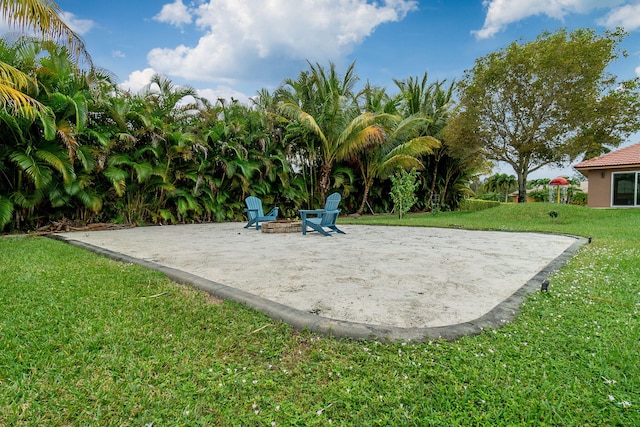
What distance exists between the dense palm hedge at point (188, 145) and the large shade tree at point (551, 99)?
2225 mm

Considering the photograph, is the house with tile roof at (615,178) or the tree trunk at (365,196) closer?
the tree trunk at (365,196)

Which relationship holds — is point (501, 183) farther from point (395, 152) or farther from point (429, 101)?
point (395, 152)

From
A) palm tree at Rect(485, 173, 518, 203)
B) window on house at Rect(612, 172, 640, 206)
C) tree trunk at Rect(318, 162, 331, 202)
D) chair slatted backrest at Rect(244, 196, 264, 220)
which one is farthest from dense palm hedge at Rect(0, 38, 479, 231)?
palm tree at Rect(485, 173, 518, 203)

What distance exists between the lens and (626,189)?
48.4 feet

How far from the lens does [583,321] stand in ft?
7.22

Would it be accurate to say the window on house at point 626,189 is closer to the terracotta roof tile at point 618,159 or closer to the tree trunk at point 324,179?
the terracotta roof tile at point 618,159

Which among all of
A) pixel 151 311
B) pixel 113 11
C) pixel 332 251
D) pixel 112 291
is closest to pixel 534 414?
pixel 151 311

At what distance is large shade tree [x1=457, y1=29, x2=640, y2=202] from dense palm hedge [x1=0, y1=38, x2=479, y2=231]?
87.6 inches

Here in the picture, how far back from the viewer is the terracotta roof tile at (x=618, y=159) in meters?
14.4

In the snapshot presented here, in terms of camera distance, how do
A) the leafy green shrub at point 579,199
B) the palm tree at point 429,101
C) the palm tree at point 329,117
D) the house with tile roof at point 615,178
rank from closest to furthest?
the palm tree at point 329,117 → the house with tile roof at point 615,178 → the palm tree at point 429,101 → the leafy green shrub at point 579,199

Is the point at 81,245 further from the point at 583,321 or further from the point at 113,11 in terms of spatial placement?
the point at 583,321

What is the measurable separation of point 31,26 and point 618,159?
67.3 feet

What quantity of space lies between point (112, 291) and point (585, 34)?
1533 centimetres

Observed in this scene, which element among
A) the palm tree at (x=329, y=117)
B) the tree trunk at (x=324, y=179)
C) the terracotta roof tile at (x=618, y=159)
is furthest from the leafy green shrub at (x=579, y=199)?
the tree trunk at (x=324, y=179)
